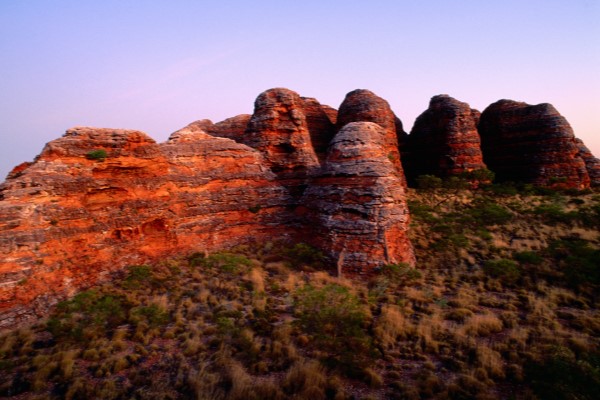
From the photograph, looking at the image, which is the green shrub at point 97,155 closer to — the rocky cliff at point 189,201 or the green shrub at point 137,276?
the rocky cliff at point 189,201

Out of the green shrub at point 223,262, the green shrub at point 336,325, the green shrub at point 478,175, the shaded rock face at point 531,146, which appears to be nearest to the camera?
the green shrub at point 336,325

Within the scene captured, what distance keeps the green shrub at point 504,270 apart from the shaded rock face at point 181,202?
10.9 feet

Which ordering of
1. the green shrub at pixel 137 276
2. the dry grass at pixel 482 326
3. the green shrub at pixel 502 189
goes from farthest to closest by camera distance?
the green shrub at pixel 502 189 → the green shrub at pixel 137 276 → the dry grass at pixel 482 326

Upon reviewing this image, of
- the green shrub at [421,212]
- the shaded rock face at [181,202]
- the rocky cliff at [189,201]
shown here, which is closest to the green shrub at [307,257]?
the rocky cliff at [189,201]

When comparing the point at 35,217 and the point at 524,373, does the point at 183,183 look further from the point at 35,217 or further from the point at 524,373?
the point at 524,373

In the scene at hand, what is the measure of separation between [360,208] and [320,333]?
6799 mm

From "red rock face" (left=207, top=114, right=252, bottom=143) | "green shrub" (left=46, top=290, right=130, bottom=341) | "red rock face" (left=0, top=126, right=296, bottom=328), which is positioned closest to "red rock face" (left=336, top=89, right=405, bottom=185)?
"red rock face" (left=207, top=114, right=252, bottom=143)

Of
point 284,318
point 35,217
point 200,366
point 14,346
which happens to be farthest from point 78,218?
point 284,318

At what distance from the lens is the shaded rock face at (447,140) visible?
24.6m

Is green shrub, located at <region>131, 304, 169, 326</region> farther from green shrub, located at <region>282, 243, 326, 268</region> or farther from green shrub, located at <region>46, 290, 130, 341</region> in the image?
green shrub, located at <region>282, 243, 326, 268</region>

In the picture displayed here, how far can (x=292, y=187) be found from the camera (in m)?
19.0

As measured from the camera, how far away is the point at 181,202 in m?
15.0

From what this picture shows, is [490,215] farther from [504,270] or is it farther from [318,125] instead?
[318,125]

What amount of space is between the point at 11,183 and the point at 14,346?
532cm
